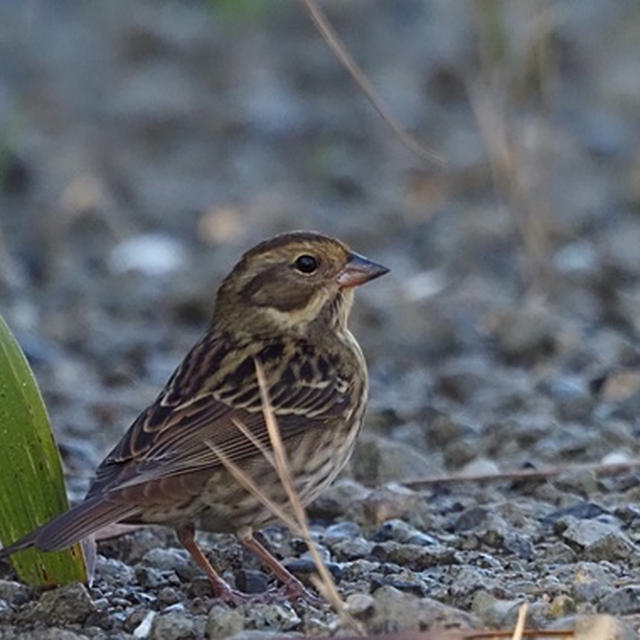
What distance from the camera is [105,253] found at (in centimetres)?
1072

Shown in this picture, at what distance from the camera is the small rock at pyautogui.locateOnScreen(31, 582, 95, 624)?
527cm

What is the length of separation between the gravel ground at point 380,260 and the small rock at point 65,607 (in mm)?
10

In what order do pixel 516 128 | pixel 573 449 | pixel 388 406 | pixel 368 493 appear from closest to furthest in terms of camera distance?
pixel 368 493 < pixel 573 449 < pixel 388 406 < pixel 516 128

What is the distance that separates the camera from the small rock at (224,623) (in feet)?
16.0

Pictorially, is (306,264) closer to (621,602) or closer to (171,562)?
(171,562)

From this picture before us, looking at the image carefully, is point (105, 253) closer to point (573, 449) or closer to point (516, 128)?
point (516, 128)

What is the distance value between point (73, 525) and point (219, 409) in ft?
2.18

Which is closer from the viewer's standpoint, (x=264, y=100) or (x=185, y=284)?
(x=185, y=284)

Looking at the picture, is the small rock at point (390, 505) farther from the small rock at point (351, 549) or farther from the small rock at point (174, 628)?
the small rock at point (174, 628)

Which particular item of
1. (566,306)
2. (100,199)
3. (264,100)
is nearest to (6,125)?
(100,199)

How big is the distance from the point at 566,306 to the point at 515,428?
229 cm

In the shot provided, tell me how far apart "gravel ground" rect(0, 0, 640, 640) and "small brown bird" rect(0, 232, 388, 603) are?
0.22 m

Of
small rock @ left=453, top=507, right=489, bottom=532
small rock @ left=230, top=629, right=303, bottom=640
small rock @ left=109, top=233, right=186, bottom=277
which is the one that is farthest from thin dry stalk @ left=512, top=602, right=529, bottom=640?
small rock @ left=109, top=233, right=186, bottom=277

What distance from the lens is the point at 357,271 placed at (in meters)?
6.24
